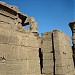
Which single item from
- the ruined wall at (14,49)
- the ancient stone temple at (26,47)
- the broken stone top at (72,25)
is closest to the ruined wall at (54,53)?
the ancient stone temple at (26,47)

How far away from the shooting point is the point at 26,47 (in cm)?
853

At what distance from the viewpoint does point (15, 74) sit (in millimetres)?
7555

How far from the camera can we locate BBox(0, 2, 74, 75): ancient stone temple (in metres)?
7.35

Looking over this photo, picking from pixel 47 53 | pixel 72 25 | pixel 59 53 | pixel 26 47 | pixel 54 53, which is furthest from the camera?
pixel 72 25

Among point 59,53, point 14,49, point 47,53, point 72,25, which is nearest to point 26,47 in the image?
point 14,49

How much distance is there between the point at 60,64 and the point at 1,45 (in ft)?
14.0

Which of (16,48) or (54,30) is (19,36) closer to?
(16,48)

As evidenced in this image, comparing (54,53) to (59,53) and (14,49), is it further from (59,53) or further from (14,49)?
(14,49)

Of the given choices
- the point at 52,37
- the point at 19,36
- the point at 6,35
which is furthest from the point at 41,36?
the point at 6,35

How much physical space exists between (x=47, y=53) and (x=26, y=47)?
2424 mm

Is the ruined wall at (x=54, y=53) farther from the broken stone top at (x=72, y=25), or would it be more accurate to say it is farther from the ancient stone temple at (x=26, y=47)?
the broken stone top at (x=72, y=25)

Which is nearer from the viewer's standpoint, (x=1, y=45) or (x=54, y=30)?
(x=1, y=45)

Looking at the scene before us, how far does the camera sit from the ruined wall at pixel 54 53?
32.7ft

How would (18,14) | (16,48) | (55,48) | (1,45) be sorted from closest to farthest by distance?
(1,45) < (16,48) < (18,14) < (55,48)
